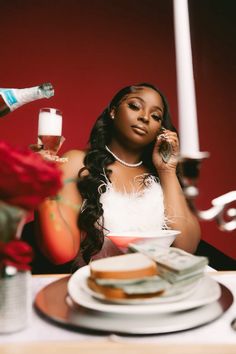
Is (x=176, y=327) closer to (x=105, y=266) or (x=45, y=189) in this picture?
(x=105, y=266)

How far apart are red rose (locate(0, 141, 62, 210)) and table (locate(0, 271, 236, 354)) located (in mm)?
195

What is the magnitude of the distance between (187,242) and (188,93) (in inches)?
51.0

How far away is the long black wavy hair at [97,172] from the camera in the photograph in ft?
5.28

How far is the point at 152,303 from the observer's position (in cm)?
60

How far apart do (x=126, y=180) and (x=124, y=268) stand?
1.18 meters

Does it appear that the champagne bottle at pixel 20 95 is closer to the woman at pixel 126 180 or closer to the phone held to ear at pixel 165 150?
the woman at pixel 126 180

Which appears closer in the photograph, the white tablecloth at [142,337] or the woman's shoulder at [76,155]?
the white tablecloth at [142,337]

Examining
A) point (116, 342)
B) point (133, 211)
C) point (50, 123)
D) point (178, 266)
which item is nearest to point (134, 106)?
point (133, 211)

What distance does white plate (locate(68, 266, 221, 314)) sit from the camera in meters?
0.58

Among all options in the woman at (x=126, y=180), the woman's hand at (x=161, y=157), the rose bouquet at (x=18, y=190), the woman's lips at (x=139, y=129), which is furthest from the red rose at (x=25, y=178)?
the woman's hand at (x=161, y=157)

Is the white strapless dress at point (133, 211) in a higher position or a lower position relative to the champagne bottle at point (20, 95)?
lower

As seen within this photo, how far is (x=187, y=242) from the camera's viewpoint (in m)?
1.70

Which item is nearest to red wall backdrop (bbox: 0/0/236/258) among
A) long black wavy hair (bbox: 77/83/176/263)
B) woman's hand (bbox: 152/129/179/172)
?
long black wavy hair (bbox: 77/83/176/263)

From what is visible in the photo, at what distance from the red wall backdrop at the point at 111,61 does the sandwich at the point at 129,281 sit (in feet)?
6.44
